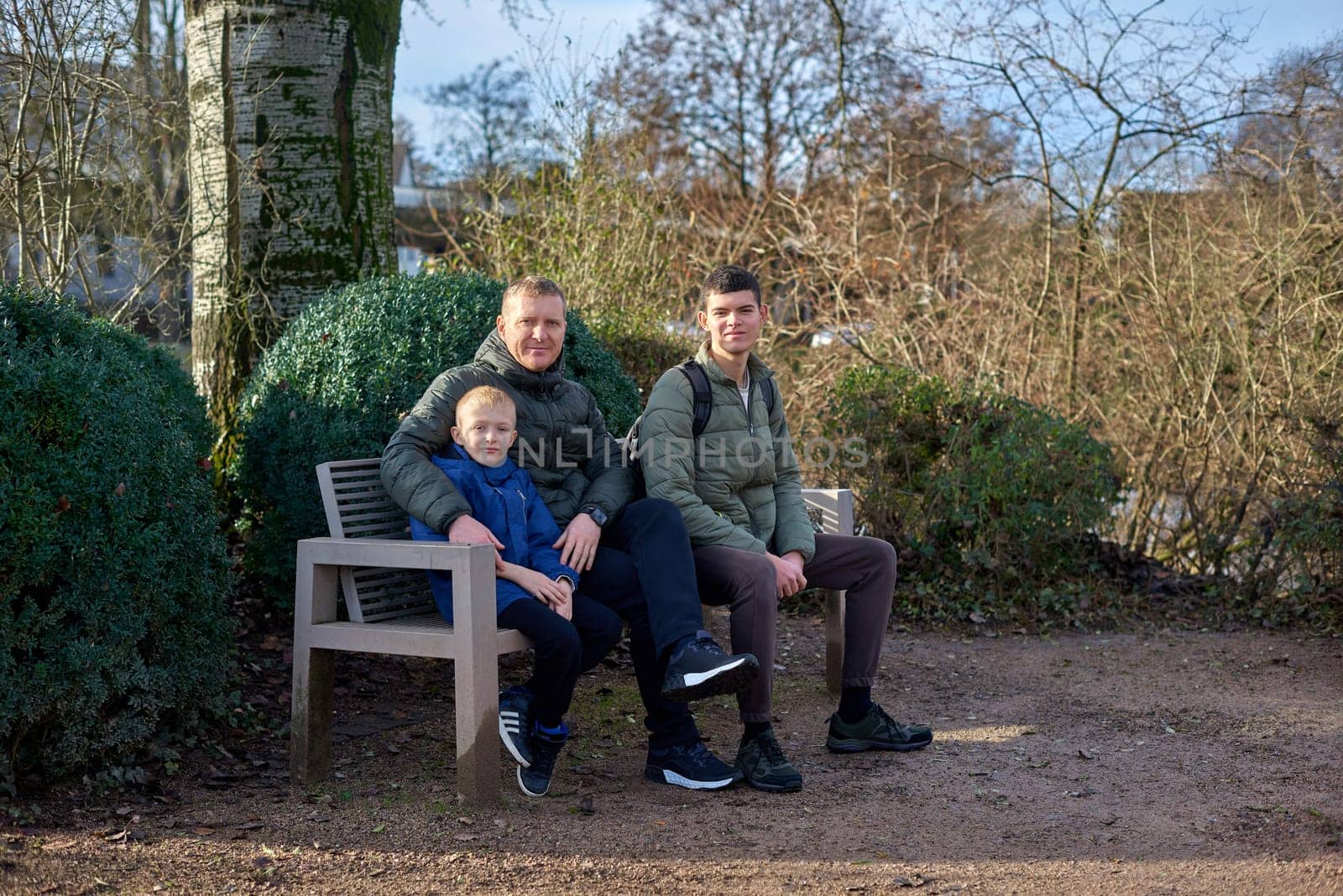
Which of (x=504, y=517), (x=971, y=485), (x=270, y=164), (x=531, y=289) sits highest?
(x=270, y=164)

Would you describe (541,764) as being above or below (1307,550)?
below

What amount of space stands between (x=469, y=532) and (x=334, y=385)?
4.24 ft

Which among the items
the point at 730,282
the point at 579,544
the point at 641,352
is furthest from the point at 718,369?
the point at 641,352

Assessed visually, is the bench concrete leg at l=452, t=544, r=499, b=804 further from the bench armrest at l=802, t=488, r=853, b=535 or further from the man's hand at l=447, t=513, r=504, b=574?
the bench armrest at l=802, t=488, r=853, b=535

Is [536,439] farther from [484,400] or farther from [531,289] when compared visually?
[531,289]

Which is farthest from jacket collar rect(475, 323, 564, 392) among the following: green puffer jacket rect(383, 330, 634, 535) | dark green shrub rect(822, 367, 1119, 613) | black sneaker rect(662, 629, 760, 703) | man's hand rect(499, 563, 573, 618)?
dark green shrub rect(822, 367, 1119, 613)

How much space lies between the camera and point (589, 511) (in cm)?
414

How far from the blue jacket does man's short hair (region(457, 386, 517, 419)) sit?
17cm

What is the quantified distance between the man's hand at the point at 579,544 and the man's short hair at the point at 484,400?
1.39 ft

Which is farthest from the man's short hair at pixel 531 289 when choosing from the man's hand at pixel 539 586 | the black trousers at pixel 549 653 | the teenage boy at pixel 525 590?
the black trousers at pixel 549 653

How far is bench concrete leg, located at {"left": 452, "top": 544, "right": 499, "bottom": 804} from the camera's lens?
3.54 metres

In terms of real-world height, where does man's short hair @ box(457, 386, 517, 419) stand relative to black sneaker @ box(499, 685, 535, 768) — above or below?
above

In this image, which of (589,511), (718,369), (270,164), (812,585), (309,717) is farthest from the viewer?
(270,164)

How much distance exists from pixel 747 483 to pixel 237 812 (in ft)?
6.55
